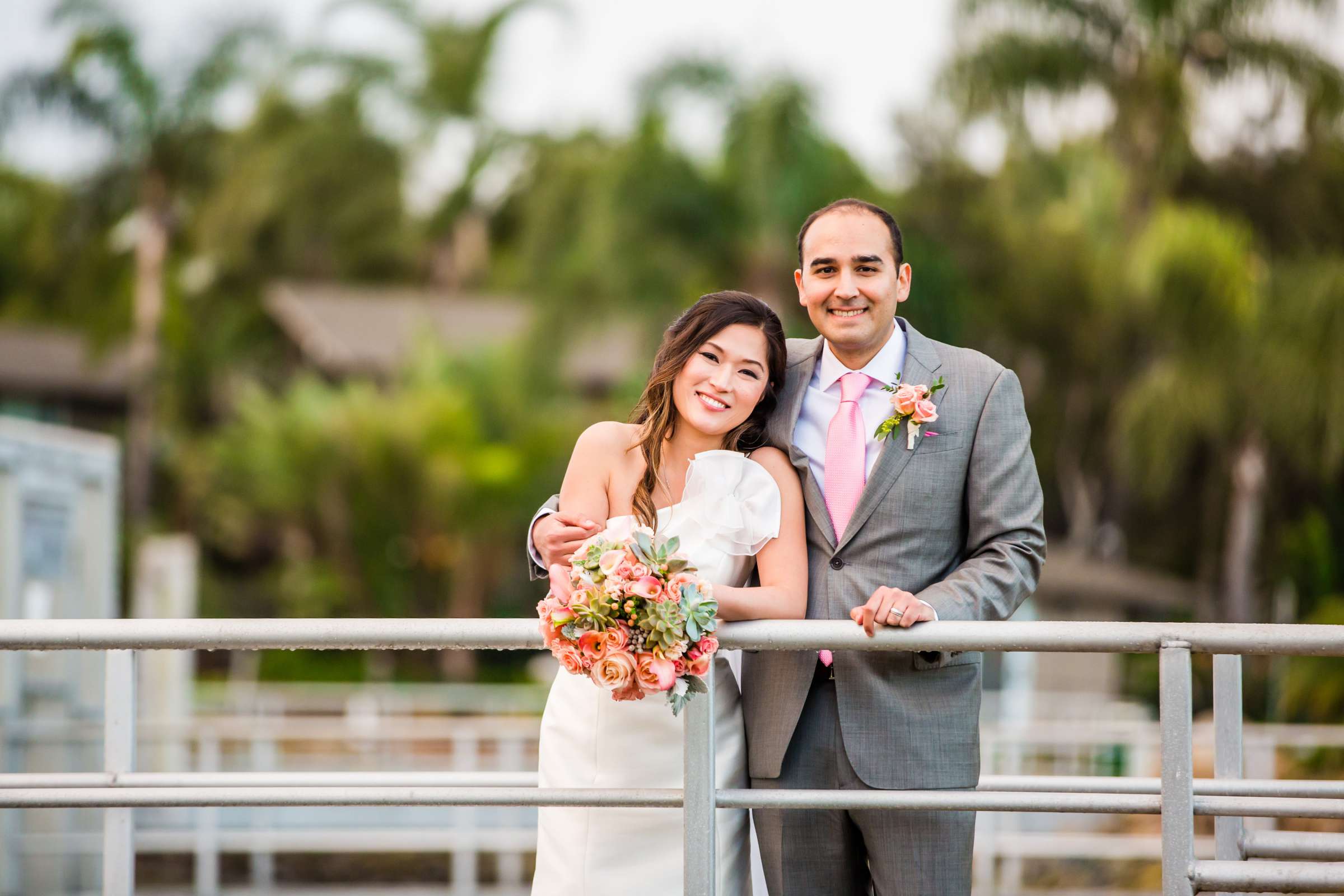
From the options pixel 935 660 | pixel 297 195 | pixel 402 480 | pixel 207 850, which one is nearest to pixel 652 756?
pixel 935 660

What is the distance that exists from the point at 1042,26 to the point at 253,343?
19871 mm

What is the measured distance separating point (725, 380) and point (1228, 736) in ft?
4.33

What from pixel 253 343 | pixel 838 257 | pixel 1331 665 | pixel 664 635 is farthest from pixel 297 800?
pixel 253 343

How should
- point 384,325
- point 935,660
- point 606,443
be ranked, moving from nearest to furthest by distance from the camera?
point 935,660, point 606,443, point 384,325

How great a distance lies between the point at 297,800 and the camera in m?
2.94

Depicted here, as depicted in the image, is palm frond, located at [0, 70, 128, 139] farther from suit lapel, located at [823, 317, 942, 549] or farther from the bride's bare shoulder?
suit lapel, located at [823, 317, 942, 549]

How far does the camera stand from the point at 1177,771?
9.20ft

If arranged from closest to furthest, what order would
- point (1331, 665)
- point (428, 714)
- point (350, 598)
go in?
point (1331, 665) < point (428, 714) < point (350, 598)

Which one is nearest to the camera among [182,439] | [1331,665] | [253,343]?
[1331,665]

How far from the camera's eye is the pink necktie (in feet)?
11.1

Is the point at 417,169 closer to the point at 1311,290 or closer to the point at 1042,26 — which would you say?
the point at 1042,26

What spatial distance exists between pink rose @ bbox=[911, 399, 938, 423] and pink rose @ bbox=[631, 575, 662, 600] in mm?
741

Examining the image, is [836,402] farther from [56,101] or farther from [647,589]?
[56,101]

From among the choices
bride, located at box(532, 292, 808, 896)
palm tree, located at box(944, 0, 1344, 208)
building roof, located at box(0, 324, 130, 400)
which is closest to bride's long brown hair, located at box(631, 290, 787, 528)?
bride, located at box(532, 292, 808, 896)
